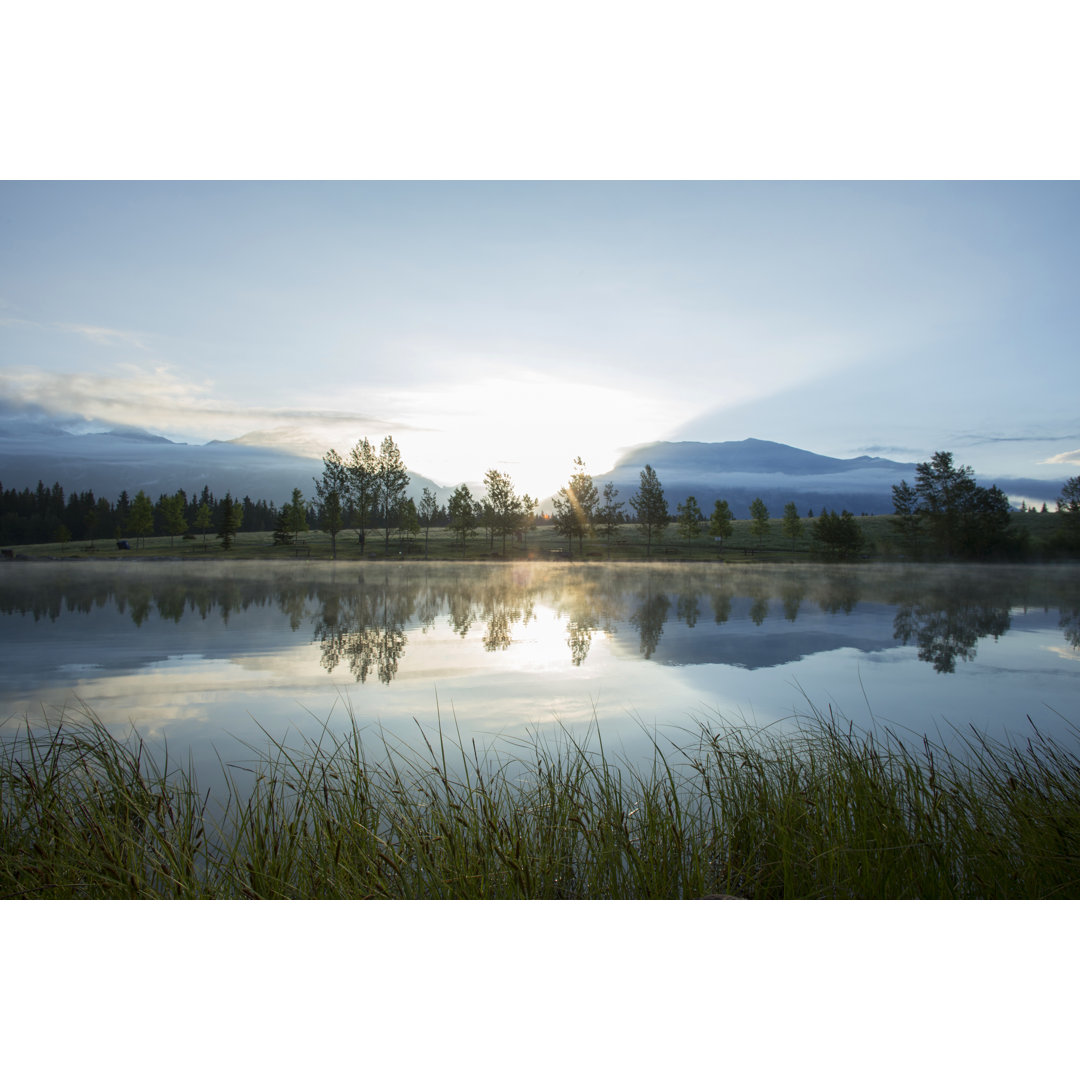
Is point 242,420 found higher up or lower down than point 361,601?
higher up

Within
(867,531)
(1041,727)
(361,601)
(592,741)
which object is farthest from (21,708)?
(867,531)

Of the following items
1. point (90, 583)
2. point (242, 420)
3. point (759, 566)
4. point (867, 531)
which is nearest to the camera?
point (242, 420)

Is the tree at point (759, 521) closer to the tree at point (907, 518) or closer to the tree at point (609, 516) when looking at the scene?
the tree at point (907, 518)

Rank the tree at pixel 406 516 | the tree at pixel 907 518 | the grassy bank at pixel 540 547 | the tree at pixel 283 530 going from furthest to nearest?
the tree at pixel 907 518 → the tree at pixel 406 516 → the tree at pixel 283 530 → the grassy bank at pixel 540 547

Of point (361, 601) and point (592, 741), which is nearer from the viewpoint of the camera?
point (592, 741)

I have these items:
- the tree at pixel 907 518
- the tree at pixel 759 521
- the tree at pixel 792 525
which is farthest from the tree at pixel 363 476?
the tree at pixel 792 525

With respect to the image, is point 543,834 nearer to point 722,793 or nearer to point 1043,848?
point 722,793
